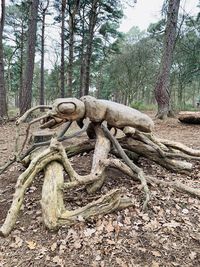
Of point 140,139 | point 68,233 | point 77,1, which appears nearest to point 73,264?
point 68,233

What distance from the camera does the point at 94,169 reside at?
356 cm

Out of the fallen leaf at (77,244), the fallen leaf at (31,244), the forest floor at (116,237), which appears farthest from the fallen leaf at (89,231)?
the fallen leaf at (31,244)

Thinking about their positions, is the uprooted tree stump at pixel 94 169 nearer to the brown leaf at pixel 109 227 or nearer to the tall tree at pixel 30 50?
the brown leaf at pixel 109 227

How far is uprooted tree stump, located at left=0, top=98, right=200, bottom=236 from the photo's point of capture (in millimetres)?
2826

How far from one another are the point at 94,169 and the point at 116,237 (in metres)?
1.00

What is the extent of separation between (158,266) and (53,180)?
1404mm

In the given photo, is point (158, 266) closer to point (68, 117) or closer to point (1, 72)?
point (68, 117)

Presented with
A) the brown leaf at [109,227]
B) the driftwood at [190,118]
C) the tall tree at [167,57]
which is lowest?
the brown leaf at [109,227]

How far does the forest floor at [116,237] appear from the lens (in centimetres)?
254

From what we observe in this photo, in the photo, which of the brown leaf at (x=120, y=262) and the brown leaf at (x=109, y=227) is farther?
the brown leaf at (x=109, y=227)

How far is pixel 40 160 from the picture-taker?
128 inches

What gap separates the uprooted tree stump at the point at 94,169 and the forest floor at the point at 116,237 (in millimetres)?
114

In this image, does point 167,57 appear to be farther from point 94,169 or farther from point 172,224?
point 172,224

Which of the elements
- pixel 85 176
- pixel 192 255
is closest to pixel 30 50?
pixel 85 176
